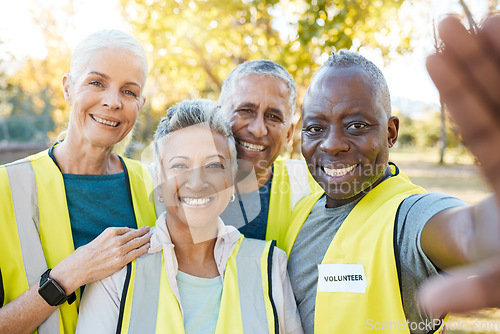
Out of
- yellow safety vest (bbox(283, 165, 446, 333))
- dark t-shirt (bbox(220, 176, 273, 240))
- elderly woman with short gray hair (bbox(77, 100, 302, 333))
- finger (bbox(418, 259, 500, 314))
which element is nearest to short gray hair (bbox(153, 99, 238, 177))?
elderly woman with short gray hair (bbox(77, 100, 302, 333))

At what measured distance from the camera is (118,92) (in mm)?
2416

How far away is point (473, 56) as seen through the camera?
0.74 metres

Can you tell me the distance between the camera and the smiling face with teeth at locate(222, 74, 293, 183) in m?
2.66

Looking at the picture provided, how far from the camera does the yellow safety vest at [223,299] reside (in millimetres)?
1828

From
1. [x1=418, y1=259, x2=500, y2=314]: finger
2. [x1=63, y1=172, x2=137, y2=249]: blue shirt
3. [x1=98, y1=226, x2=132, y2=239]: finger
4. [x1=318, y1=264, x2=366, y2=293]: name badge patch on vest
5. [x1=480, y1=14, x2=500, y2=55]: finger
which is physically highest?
[x1=63, y1=172, x2=137, y2=249]: blue shirt

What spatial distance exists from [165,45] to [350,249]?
549 centimetres

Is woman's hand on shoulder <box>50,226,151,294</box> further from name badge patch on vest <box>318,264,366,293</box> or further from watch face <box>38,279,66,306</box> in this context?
name badge patch on vest <box>318,264,366,293</box>

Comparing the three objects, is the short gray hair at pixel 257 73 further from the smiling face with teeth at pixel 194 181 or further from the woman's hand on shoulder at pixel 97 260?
the woman's hand on shoulder at pixel 97 260

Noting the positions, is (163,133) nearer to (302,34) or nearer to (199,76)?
(302,34)

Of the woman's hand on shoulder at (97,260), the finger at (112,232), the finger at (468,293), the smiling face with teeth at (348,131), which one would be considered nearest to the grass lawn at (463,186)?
the finger at (468,293)

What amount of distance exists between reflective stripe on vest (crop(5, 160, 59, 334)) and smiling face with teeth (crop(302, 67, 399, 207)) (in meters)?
1.54

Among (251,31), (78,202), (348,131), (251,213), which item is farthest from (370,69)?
(251,31)

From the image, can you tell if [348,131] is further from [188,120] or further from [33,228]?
[33,228]

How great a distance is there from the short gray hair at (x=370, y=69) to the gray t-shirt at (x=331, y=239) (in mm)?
562
